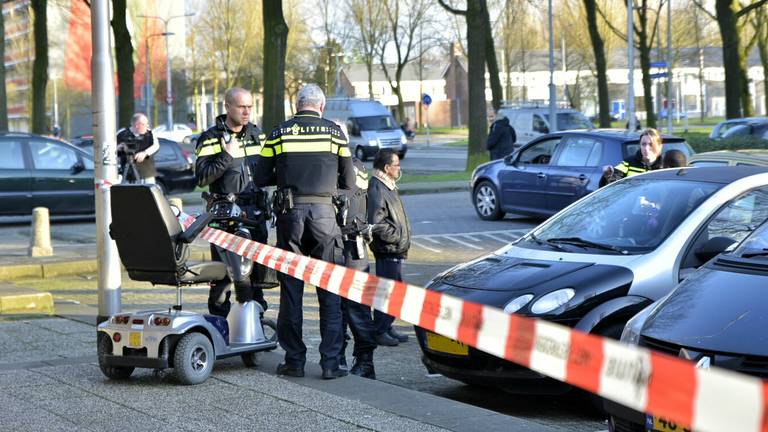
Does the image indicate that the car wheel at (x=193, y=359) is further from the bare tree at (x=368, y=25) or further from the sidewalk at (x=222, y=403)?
the bare tree at (x=368, y=25)

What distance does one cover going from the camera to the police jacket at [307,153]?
23.9ft

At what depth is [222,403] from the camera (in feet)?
21.4

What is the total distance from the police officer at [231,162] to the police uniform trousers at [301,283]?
747 millimetres

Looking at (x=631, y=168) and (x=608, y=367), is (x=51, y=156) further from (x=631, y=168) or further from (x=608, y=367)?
(x=608, y=367)

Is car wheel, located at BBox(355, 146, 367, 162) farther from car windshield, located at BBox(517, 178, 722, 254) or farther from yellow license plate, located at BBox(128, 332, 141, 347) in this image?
yellow license plate, located at BBox(128, 332, 141, 347)

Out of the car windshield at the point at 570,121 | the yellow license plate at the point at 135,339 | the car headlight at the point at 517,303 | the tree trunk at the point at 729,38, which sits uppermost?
the tree trunk at the point at 729,38

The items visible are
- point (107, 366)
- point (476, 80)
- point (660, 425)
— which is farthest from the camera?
point (476, 80)

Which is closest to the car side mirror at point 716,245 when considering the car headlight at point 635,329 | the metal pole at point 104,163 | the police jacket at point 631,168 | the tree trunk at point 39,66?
the car headlight at point 635,329

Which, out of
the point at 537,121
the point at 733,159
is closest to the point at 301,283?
the point at 733,159

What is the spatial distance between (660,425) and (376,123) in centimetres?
4123

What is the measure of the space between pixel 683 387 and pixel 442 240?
13.3 m

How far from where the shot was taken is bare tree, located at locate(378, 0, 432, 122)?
71.0 metres

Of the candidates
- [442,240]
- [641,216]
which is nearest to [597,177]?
[442,240]

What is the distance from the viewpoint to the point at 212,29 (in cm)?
7419
